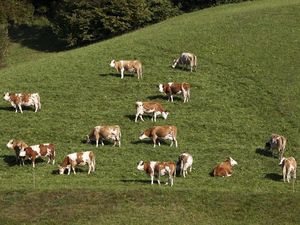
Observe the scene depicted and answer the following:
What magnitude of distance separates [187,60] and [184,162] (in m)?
16.9

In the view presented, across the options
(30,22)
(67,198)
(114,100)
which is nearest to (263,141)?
(114,100)

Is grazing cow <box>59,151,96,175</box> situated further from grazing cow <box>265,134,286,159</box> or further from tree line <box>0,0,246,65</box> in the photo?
tree line <box>0,0,246,65</box>

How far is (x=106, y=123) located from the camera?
4038 cm

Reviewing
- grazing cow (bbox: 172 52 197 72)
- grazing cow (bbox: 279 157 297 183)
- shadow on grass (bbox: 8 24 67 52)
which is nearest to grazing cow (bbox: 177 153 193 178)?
grazing cow (bbox: 279 157 297 183)

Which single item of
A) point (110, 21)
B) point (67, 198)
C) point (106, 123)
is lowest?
point (67, 198)

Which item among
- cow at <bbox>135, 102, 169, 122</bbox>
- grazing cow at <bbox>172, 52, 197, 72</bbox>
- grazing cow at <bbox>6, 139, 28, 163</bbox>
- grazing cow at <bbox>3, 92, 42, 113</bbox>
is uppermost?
grazing cow at <bbox>172, 52, 197, 72</bbox>

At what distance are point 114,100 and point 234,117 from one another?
7695 millimetres

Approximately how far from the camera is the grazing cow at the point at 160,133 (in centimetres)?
3666

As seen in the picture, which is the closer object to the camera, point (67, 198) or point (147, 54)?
point (67, 198)

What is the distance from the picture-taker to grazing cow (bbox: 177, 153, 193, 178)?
3284 centimetres

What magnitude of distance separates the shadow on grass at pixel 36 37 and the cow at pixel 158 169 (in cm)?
3994

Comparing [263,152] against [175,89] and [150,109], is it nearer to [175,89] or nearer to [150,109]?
[150,109]

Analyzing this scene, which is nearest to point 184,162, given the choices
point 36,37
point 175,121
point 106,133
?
point 106,133

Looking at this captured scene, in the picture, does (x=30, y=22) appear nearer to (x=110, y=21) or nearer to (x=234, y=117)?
(x=110, y=21)
